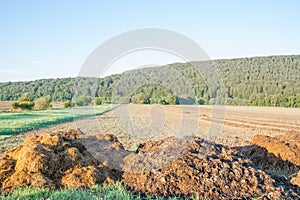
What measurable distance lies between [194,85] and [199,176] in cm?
1430

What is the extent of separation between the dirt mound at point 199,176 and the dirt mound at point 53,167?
59 cm

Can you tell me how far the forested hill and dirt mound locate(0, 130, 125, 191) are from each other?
A: 23.2ft

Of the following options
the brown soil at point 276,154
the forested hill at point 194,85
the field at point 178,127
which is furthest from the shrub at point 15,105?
the brown soil at point 276,154

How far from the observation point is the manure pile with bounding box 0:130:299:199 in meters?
5.86

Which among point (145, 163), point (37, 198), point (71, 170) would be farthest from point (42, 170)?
point (145, 163)

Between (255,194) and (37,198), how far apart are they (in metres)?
3.66

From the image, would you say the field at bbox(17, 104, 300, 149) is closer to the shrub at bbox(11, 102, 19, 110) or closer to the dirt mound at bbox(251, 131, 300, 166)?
the dirt mound at bbox(251, 131, 300, 166)

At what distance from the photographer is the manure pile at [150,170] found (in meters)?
5.86

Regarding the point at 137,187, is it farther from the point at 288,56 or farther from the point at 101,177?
the point at 288,56

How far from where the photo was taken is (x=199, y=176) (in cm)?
607

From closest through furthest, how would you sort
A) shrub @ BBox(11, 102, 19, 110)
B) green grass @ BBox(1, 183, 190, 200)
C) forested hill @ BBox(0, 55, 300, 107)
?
green grass @ BBox(1, 183, 190, 200), forested hill @ BBox(0, 55, 300, 107), shrub @ BBox(11, 102, 19, 110)

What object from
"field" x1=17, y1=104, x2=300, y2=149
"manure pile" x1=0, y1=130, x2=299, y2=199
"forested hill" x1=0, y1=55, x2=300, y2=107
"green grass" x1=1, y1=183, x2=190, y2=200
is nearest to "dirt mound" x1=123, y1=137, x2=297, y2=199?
"manure pile" x1=0, y1=130, x2=299, y2=199

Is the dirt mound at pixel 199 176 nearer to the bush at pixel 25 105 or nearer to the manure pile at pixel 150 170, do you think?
the manure pile at pixel 150 170

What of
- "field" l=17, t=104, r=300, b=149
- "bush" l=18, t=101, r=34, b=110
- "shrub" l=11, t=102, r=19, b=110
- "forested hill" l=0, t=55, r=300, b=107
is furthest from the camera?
"bush" l=18, t=101, r=34, b=110
